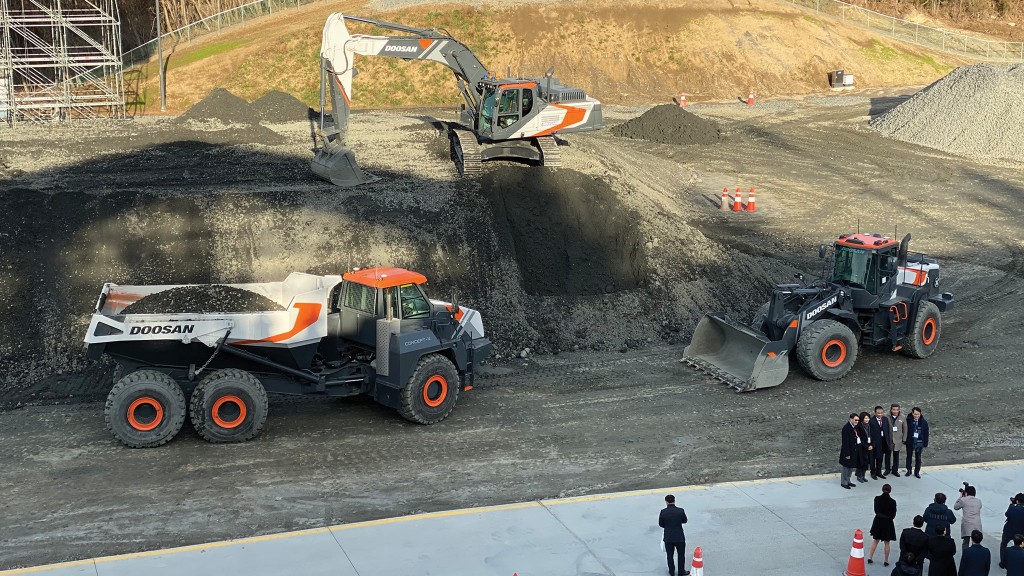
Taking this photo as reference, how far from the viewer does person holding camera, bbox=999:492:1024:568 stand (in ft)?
40.1

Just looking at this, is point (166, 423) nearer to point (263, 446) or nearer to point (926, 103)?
point (263, 446)

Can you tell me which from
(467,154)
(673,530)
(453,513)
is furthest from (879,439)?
(467,154)

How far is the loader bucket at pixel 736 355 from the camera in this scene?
1780cm

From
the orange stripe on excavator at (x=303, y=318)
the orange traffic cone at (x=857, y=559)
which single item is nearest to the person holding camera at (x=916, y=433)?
the orange traffic cone at (x=857, y=559)

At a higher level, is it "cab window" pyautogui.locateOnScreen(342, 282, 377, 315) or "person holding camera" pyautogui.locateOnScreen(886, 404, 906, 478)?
"cab window" pyautogui.locateOnScreen(342, 282, 377, 315)

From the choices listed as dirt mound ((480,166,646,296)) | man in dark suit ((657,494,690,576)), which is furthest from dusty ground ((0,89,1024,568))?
man in dark suit ((657,494,690,576))

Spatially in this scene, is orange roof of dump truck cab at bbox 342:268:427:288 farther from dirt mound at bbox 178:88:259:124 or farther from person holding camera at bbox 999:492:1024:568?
dirt mound at bbox 178:88:259:124

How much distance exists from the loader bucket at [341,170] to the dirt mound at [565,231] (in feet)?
9.40

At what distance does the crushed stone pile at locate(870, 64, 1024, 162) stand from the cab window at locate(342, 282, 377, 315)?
25.5m

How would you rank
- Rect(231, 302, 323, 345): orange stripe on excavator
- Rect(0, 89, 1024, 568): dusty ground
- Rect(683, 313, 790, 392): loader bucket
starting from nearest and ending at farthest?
Rect(0, 89, 1024, 568): dusty ground
Rect(231, 302, 323, 345): orange stripe on excavator
Rect(683, 313, 790, 392): loader bucket

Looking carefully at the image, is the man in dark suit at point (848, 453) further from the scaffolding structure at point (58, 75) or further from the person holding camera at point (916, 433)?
the scaffolding structure at point (58, 75)

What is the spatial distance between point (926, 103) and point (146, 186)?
91.1 ft

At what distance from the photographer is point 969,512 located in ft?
Answer: 41.7

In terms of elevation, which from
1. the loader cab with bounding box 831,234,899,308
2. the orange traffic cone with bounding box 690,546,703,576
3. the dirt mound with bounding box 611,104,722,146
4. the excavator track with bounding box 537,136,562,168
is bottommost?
the orange traffic cone with bounding box 690,546,703,576
